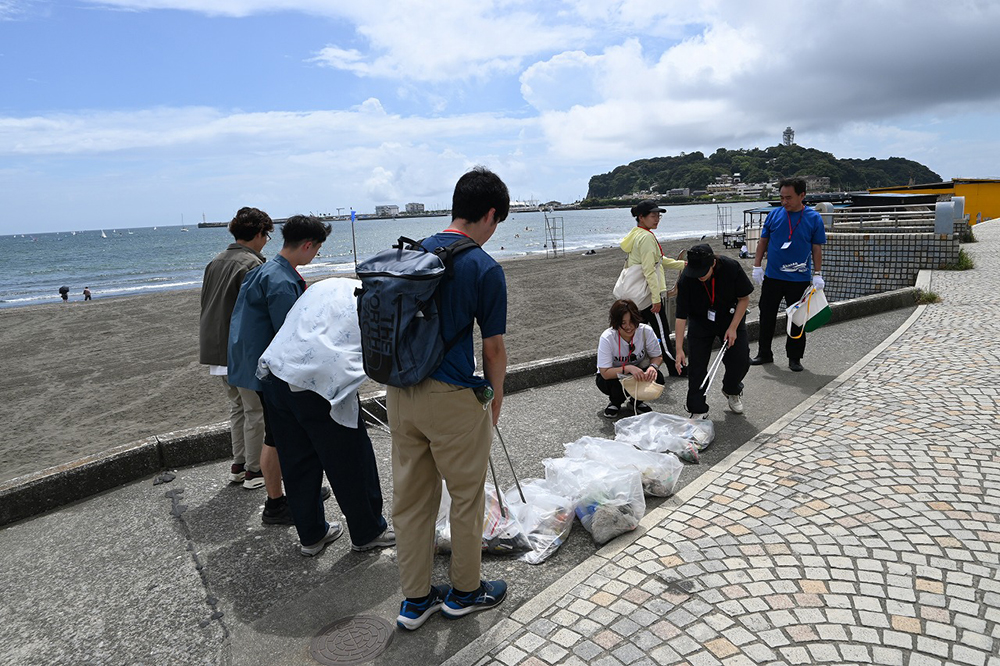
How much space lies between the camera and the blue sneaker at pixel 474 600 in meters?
2.97

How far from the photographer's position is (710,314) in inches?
211

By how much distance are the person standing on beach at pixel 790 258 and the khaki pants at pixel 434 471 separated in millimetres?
4895

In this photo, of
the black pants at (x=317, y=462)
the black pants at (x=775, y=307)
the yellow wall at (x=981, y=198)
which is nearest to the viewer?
the black pants at (x=317, y=462)

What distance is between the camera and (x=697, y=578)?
3098 millimetres

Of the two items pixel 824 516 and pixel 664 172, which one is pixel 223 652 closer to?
pixel 824 516

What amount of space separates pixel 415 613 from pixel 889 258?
41.6 feet

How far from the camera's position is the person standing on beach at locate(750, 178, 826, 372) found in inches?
263

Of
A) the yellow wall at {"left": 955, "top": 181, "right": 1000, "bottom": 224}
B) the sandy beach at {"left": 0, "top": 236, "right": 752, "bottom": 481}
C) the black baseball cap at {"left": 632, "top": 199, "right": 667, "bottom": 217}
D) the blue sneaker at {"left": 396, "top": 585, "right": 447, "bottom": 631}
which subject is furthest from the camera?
the yellow wall at {"left": 955, "top": 181, "right": 1000, "bottom": 224}

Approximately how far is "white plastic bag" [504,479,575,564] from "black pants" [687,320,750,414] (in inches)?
79.1

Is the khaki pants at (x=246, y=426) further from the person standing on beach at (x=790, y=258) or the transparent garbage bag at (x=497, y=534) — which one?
the person standing on beach at (x=790, y=258)

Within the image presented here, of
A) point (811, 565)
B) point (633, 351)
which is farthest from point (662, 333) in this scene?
point (811, 565)

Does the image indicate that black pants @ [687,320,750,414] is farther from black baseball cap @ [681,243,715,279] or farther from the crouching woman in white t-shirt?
black baseball cap @ [681,243,715,279]

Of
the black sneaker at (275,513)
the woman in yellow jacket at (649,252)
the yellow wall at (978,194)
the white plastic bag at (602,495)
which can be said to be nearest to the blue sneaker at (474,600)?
the white plastic bag at (602,495)

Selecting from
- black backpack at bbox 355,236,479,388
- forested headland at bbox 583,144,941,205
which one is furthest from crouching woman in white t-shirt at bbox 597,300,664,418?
forested headland at bbox 583,144,941,205
